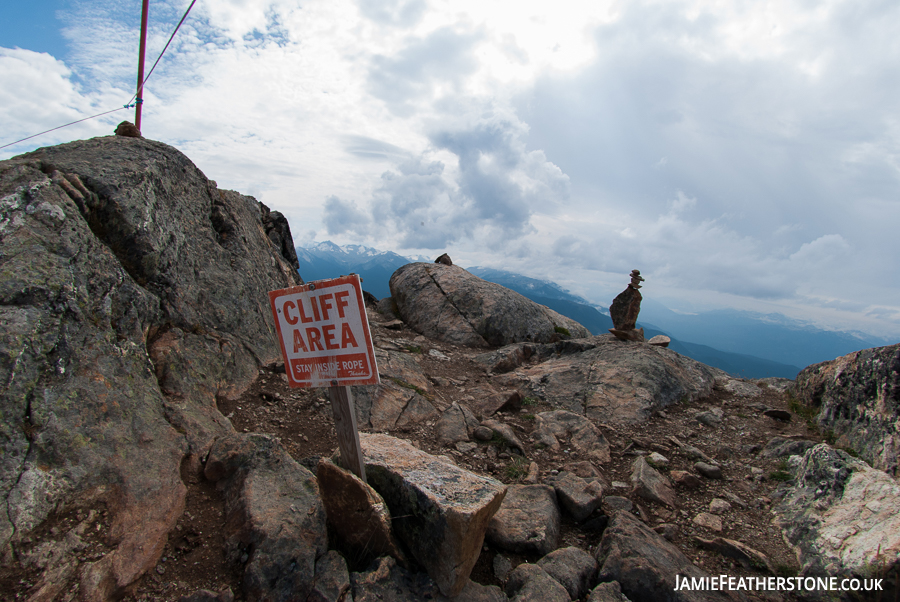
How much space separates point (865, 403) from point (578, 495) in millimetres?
7665

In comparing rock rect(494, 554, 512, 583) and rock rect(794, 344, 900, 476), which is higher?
rock rect(794, 344, 900, 476)

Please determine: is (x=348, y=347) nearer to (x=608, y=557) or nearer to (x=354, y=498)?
(x=354, y=498)

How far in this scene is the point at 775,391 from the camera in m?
14.3

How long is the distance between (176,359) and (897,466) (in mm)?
13977

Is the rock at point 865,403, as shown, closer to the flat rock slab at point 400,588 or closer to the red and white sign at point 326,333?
the flat rock slab at point 400,588

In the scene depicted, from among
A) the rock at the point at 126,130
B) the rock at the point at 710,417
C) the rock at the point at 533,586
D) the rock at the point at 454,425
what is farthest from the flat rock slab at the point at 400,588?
the rock at the point at 126,130

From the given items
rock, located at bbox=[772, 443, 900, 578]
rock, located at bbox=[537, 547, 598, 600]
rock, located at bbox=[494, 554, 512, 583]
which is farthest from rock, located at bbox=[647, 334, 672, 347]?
rock, located at bbox=[494, 554, 512, 583]

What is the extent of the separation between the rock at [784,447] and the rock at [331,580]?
33.7ft

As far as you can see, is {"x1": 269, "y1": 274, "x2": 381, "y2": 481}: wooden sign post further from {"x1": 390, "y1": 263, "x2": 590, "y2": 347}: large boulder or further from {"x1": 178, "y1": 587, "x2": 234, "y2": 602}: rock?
{"x1": 390, "y1": 263, "x2": 590, "y2": 347}: large boulder

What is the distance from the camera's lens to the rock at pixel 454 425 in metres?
9.74

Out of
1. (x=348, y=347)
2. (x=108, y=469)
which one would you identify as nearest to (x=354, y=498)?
(x=348, y=347)

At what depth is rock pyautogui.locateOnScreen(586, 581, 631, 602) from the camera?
5.55 meters

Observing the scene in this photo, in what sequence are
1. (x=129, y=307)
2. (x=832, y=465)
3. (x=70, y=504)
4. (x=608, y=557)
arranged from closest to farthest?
(x=70, y=504), (x=608, y=557), (x=129, y=307), (x=832, y=465)

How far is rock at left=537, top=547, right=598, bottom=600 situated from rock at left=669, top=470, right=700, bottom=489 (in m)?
3.66
